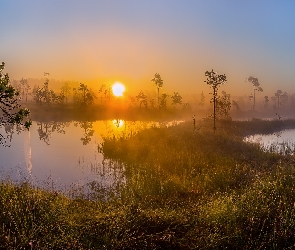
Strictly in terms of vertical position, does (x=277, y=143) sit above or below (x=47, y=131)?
below

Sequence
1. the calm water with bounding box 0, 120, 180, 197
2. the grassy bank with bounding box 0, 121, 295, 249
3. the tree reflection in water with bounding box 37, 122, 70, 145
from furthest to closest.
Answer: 1. the tree reflection in water with bounding box 37, 122, 70, 145
2. the calm water with bounding box 0, 120, 180, 197
3. the grassy bank with bounding box 0, 121, 295, 249

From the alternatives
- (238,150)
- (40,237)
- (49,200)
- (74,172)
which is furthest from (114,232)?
(238,150)

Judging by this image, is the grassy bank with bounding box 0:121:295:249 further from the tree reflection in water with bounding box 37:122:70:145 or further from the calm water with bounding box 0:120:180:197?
the tree reflection in water with bounding box 37:122:70:145

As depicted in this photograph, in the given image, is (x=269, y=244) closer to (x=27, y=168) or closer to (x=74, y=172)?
(x=74, y=172)

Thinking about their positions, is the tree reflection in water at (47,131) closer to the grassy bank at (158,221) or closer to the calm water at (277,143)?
the calm water at (277,143)

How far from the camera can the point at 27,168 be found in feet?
86.5

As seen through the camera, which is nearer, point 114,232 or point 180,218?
point 114,232

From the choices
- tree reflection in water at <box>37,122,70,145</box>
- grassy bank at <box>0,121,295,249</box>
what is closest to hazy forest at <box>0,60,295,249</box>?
grassy bank at <box>0,121,295,249</box>

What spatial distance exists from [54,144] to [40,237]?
33827 millimetres

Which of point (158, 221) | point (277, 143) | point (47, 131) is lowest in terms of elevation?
point (277, 143)

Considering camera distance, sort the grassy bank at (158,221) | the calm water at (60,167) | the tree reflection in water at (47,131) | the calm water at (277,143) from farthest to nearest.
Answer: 1. the tree reflection in water at (47,131)
2. the calm water at (277,143)
3. the calm water at (60,167)
4. the grassy bank at (158,221)

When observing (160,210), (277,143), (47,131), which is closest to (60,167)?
(160,210)

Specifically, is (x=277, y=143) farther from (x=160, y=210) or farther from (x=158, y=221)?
(x=158, y=221)

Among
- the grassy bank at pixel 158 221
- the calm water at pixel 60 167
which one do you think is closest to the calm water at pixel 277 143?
the calm water at pixel 60 167
